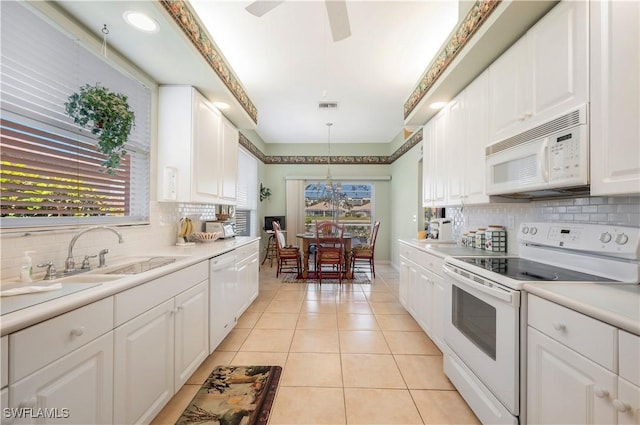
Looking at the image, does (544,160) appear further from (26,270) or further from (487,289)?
(26,270)

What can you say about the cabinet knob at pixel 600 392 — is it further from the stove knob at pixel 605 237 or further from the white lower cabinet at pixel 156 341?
the white lower cabinet at pixel 156 341

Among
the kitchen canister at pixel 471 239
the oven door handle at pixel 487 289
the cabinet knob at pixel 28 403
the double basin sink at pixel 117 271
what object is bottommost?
the cabinet knob at pixel 28 403

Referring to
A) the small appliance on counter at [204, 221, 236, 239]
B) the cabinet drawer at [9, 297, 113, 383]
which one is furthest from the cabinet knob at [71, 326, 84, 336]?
the small appliance on counter at [204, 221, 236, 239]

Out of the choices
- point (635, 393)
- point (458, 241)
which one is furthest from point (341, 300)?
point (635, 393)

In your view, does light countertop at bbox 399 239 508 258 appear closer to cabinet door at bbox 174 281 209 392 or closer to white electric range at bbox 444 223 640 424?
white electric range at bbox 444 223 640 424

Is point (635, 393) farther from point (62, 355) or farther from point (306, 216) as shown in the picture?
point (306, 216)

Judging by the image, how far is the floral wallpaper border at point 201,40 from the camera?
175 cm

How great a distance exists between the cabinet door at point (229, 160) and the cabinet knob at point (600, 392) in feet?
10.5

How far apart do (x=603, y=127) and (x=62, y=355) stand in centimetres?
234

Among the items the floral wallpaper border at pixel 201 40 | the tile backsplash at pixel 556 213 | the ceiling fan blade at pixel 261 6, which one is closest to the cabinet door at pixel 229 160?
the floral wallpaper border at pixel 201 40

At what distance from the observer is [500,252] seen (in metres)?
2.29

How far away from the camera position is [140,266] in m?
1.75

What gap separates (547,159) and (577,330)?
3.03 feet

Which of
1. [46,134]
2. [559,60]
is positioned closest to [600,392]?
[559,60]
